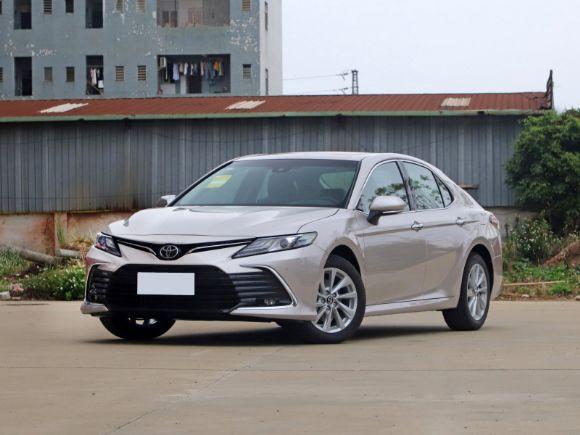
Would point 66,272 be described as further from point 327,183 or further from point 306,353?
point 306,353

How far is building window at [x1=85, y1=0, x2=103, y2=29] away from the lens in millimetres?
70625

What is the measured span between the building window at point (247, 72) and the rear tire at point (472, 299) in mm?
57103

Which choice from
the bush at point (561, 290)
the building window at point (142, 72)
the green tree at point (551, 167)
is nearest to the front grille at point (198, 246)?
the bush at point (561, 290)

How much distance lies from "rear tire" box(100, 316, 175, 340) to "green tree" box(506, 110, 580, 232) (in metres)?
19.2

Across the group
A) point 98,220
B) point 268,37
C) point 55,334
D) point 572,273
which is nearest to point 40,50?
point 268,37

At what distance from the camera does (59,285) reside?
20.0 m

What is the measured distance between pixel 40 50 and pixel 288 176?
6140cm

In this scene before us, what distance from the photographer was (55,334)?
38.9ft

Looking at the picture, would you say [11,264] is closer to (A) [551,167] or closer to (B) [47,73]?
(A) [551,167]

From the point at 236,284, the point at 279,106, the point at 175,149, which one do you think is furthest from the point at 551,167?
the point at 236,284

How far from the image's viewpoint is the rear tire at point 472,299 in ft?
40.0

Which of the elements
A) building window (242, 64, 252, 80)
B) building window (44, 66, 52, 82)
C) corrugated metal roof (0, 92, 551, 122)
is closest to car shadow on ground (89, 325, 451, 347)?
corrugated metal roof (0, 92, 551, 122)

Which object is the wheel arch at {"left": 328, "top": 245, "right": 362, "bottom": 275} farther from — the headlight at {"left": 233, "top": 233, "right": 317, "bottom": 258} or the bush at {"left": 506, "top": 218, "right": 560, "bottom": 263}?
the bush at {"left": 506, "top": 218, "right": 560, "bottom": 263}

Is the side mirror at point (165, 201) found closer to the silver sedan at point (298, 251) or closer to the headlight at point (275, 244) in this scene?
the silver sedan at point (298, 251)
